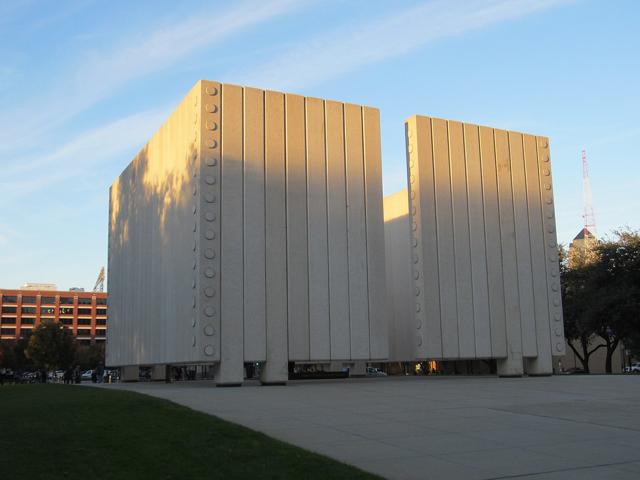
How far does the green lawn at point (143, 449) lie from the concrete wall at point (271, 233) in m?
13.1

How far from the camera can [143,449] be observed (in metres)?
11.1

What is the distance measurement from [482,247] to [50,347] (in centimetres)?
5248

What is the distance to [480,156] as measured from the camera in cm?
3597

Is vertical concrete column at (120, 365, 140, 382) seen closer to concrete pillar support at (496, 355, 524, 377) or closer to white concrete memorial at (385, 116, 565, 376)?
white concrete memorial at (385, 116, 565, 376)

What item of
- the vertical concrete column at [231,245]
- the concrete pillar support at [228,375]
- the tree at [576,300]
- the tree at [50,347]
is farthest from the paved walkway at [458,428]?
the tree at [50,347]

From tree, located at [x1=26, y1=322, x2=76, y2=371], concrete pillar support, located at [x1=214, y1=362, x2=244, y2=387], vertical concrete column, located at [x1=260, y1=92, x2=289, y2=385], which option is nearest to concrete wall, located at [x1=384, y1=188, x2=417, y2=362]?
vertical concrete column, located at [x1=260, y1=92, x2=289, y2=385]

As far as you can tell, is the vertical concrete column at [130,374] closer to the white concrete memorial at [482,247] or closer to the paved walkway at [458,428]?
the white concrete memorial at [482,247]

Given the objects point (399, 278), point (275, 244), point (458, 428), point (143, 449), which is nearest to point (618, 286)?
point (399, 278)

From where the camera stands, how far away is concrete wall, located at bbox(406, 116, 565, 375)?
33.3 m

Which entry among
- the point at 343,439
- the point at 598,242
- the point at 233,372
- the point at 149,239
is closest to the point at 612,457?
the point at 343,439

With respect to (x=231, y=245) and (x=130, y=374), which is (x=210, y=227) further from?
(x=130, y=374)

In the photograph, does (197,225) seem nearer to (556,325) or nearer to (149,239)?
(149,239)

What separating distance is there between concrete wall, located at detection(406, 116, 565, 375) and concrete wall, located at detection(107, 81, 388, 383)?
258 cm

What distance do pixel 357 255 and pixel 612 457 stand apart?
20334mm
